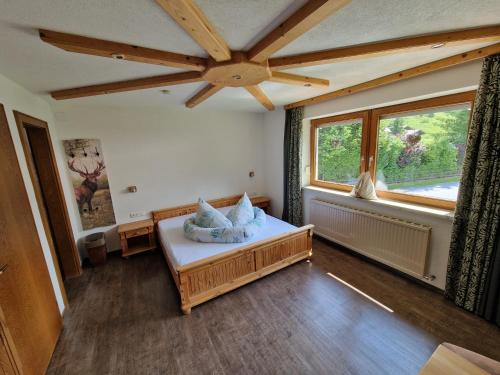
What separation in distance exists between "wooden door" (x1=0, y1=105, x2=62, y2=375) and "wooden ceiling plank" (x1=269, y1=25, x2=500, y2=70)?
2127 millimetres

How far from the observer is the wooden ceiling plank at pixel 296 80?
198cm

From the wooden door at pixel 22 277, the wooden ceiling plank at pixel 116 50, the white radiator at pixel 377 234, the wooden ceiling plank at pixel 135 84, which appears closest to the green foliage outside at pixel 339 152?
the white radiator at pixel 377 234

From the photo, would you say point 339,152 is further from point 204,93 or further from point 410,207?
point 204,93

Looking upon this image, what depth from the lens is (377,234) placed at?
268 centimetres

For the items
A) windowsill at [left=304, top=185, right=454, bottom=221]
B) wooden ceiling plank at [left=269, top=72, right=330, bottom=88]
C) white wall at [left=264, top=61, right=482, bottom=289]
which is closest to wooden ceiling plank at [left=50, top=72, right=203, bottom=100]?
wooden ceiling plank at [left=269, top=72, right=330, bottom=88]

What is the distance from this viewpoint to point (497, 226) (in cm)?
175

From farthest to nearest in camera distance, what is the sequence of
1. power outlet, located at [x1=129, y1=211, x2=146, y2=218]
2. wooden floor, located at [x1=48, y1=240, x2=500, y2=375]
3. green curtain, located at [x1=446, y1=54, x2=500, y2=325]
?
power outlet, located at [x1=129, y1=211, x2=146, y2=218], green curtain, located at [x1=446, y1=54, x2=500, y2=325], wooden floor, located at [x1=48, y1=240, x2=500, y2=375]

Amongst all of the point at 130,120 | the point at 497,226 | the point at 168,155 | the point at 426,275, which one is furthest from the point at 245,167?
the point at 497,226

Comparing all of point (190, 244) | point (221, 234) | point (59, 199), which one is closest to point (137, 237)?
point (59, 199)

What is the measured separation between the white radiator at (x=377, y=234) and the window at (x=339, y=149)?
18.9 inches

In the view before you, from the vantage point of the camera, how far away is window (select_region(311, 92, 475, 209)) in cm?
220

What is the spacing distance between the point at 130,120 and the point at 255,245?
2.66 m

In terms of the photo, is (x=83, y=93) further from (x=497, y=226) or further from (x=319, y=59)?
(x=497, y=226)

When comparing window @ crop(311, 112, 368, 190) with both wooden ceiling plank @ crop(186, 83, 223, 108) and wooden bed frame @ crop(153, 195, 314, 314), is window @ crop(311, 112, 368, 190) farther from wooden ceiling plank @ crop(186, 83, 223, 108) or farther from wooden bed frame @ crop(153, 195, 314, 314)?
wooden ceiling plank @ crop(186, 83, 223, 108)
